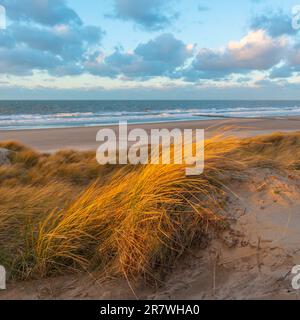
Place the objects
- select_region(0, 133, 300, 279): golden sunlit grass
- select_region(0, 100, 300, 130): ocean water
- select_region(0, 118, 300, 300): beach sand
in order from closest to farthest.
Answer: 1. select_region(0, 118, 300, 300): beach sand
2. select_region(0, 133, 300, 279): golden sunlit grass
3. select_region(0, 100, 300, 130): ocean water

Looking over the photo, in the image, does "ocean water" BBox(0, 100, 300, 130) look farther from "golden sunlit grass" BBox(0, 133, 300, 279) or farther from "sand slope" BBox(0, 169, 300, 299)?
"sand slope" BBox(0, 169, 300, 299)

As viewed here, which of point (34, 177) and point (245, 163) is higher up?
point (245, 163)

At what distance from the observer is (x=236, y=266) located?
3262 mm

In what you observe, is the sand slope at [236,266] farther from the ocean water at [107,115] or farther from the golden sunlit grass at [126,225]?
the ocean water at [107,115]

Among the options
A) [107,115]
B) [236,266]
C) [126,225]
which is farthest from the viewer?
[107,115]

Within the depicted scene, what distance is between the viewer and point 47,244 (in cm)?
377

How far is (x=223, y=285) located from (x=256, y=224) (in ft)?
2.43

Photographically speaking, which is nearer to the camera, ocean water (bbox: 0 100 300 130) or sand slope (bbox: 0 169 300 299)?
sand slope (bbox: 0 169 300 299)

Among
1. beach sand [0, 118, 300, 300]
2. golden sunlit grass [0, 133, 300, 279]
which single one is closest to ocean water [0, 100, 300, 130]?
golden sunlit grass [0, 133, 300, 279]

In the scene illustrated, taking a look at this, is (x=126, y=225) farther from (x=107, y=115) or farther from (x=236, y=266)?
(x=107, y=115)

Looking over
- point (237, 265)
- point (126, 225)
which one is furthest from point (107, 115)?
point (237, 265)

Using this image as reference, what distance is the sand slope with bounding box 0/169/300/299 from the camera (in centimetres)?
302

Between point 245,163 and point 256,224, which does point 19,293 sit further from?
point 245,163
